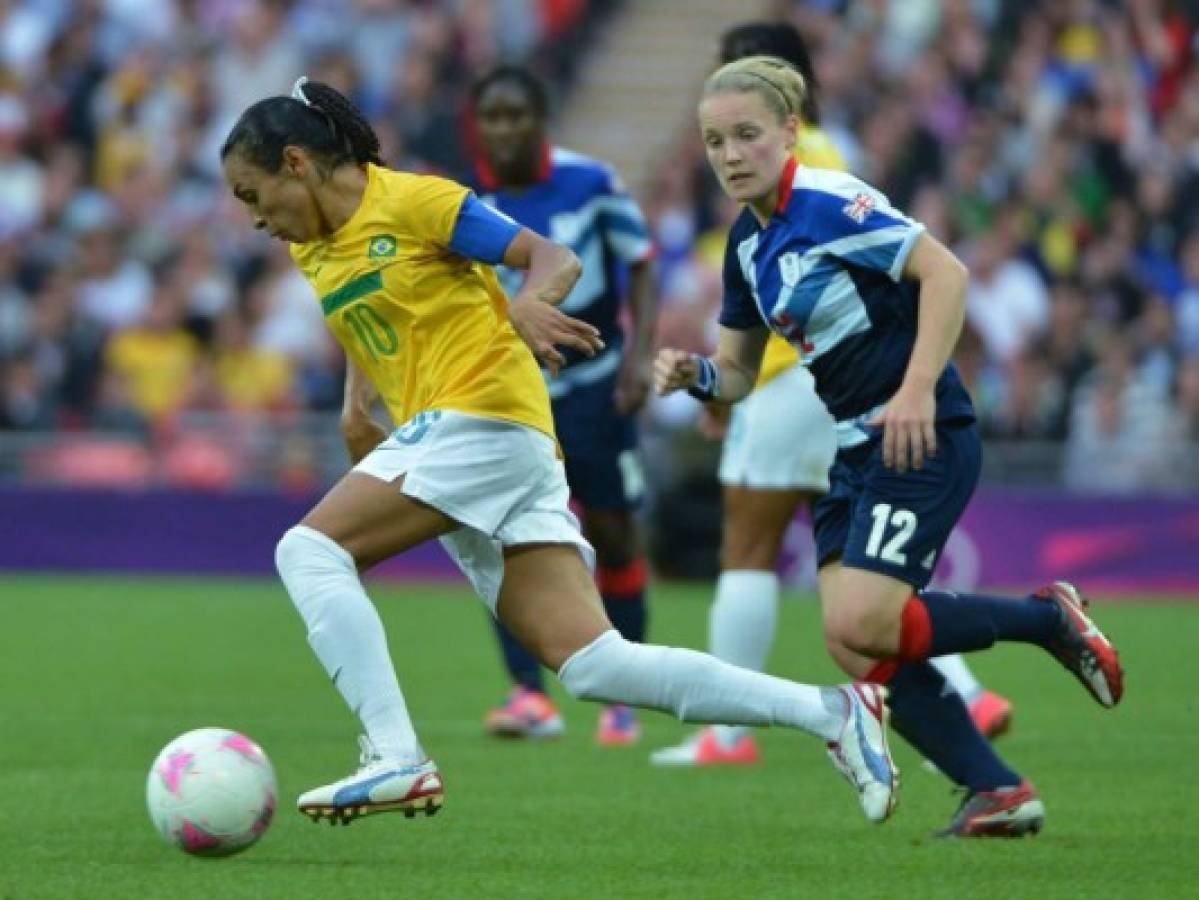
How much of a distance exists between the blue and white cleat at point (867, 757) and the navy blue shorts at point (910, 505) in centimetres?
37

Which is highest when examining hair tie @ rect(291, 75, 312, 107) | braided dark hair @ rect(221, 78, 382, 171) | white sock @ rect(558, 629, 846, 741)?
hair tie @ rect(291, 75, 312, 107)

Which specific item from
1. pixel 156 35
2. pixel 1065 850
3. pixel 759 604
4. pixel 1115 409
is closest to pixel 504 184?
pixel 759 604

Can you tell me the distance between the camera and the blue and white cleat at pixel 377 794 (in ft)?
22.3

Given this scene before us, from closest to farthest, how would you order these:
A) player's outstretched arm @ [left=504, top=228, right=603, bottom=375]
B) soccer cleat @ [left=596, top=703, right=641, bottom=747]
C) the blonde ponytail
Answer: player's outstretched arm @ [left=504, top=228, right=603, bottom=375] < the blonde ponytail < soccer cleat @ [left=596, top=703, right=641, bottom=747]

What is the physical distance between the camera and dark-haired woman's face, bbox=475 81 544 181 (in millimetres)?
10336

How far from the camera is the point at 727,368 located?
7672 mm

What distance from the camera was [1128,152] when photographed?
20.2 meters

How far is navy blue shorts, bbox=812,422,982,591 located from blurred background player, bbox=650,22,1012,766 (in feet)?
5.89

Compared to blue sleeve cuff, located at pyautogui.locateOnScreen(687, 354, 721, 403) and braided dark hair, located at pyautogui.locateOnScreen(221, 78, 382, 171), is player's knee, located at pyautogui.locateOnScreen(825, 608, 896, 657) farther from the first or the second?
braided dark hair, located at pyautogui.locateOnScreen(221, 78, 382, 171)

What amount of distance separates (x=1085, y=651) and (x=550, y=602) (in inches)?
57.0

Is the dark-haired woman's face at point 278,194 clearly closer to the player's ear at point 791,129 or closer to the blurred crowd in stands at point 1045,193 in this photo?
the player's ear at point 791,129

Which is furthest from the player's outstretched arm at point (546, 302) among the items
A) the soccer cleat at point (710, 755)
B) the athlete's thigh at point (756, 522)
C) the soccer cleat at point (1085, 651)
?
the soccer cleat at point (710, 755)

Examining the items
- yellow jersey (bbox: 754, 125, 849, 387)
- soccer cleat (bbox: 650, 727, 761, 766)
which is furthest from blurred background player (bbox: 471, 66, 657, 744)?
yellow jersey (bbox: 754, 125, 849, 387)

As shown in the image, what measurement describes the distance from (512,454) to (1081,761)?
305 cm
